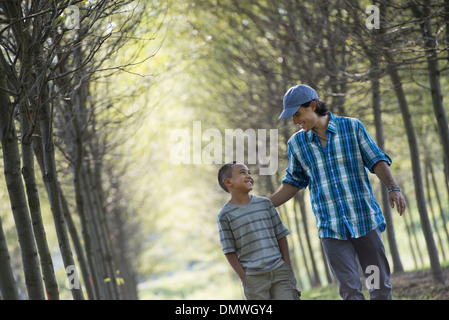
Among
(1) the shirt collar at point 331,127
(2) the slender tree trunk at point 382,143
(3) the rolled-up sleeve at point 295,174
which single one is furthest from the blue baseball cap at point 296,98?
(2) the slender tree trunk at point 382,143

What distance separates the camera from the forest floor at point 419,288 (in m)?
7.50

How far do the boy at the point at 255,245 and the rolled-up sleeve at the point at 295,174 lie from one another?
273mm

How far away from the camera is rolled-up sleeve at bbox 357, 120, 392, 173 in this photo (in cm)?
393

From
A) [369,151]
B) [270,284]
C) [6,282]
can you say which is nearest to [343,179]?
[369,151]

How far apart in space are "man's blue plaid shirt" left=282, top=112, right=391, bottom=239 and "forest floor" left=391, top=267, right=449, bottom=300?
3.76 meters

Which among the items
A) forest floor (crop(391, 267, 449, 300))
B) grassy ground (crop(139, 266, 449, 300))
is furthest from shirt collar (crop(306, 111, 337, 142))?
grassy ground (crop(139, 266, 449, 300))

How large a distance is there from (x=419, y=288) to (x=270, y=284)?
514cm

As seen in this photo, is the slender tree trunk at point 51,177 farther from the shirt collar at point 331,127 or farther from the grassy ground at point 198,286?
the grassy ground at point 198,286

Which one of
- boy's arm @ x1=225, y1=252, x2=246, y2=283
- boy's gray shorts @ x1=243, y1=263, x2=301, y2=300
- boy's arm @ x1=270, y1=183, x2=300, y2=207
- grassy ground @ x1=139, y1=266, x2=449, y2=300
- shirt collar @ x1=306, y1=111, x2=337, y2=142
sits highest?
shirt collar @ x1=306, y1=111, x2=337, y2=142

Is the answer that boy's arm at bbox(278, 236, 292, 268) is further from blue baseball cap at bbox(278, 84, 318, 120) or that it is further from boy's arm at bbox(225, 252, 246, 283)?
blue baseball cap at bbox(278, 84, 318, 120)

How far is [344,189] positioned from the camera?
12.9 ft
